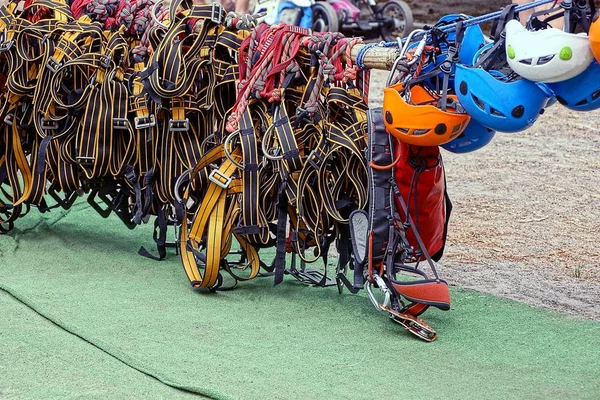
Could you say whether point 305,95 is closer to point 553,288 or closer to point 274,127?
point 274,127

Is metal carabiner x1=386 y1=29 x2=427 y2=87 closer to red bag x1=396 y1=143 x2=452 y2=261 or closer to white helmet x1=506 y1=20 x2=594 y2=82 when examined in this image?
red bag x1=396 y1=143 x2=452 y2=261

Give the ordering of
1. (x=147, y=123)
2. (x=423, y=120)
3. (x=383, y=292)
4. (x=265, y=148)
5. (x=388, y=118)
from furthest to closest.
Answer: (x=147, y=123), (x=265, y=148), (x=383, y=292), (x=388, y=118), (x=423, y=120)

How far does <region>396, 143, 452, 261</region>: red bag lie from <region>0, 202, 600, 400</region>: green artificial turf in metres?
0.40

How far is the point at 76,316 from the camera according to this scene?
12.3 ft

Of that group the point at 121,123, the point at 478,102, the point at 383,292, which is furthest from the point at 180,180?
the point at 478,102

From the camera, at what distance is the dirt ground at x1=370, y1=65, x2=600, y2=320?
4.43m

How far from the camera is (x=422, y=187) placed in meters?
3.55

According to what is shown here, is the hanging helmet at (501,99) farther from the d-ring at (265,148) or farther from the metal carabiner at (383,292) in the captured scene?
the d-ring at (265,148)

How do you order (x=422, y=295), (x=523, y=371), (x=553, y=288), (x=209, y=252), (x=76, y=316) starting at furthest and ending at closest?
(x=553, y=288) < (x=209, y=252) < (x=76, y=316) < (x=422, y=295) < (x=523, y=371)

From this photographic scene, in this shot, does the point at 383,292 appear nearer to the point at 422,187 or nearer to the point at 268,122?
the point at 422,187

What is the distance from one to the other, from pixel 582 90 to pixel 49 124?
2.65 metres

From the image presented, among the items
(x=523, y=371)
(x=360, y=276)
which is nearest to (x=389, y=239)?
(x=360, y=276)

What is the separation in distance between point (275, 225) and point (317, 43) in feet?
2.69

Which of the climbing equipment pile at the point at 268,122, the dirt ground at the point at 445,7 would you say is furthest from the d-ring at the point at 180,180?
the dirt ground at the point at 445,7
